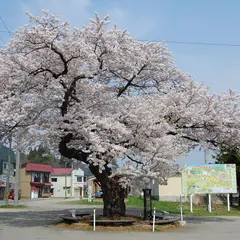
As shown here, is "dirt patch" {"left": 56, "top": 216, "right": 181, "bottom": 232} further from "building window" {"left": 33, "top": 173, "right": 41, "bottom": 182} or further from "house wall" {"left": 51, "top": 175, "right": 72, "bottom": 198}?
"house wall" {"left": 51, "top": 175, "right": 72, "bottom": 198}

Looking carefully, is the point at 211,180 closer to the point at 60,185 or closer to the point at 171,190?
the point at 171,190

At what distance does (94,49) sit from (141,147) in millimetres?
4602

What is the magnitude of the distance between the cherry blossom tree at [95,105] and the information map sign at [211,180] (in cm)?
903

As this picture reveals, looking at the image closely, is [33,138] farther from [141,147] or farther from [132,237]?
[132,237]

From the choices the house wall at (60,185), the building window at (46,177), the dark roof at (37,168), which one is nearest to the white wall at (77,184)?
the house wall at (60,185)

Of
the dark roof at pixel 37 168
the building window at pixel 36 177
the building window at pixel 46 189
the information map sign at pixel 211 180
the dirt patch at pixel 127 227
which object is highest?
the dark roof at pixel 37 168

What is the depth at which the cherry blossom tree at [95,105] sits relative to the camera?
1605cm

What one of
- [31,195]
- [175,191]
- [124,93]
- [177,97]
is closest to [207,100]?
[177,97]

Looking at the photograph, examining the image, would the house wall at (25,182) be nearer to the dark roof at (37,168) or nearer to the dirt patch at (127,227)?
the dark roof at (37,168)

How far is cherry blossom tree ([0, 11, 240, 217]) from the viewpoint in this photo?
1605 cm

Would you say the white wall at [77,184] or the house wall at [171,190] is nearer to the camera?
the house wall at [171,190]

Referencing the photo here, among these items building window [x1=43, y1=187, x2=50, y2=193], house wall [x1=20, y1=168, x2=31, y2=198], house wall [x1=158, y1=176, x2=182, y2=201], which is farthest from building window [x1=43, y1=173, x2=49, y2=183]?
house wall [x1=158, y1=176, x2=182, y2=201]

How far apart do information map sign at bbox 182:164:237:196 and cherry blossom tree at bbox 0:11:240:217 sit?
903 centimetres

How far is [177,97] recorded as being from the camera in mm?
19344
